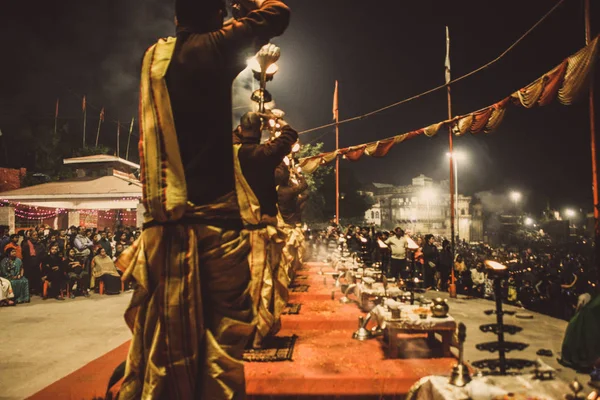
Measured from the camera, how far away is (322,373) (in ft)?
12.6

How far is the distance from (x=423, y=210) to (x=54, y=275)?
75.0 meters

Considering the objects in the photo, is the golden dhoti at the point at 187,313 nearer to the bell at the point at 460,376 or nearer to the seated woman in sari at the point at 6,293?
the bell at the point at 460,376

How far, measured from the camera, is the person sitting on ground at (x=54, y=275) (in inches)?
452

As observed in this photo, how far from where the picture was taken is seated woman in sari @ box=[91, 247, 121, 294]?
39.4ft

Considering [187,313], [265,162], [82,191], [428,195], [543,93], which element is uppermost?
[428,195]

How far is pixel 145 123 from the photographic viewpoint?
187cm

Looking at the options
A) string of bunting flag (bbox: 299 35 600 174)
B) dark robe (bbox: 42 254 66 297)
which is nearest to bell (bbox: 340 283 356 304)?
string of bunting flag (bbox: 299 35 600 174)

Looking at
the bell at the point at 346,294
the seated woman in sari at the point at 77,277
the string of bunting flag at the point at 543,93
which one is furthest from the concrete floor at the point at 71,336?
the string of bunting flag at the point at 543,93

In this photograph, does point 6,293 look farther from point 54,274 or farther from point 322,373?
point 322,373

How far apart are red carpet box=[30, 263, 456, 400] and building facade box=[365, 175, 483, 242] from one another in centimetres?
6937

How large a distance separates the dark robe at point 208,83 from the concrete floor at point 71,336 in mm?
4029

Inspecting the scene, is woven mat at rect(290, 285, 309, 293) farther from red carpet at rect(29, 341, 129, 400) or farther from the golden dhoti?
the golden dhoti

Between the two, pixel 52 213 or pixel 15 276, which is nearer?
pixel 15 276

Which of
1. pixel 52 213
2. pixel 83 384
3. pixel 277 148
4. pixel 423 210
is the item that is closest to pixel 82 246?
pixel 83 384
